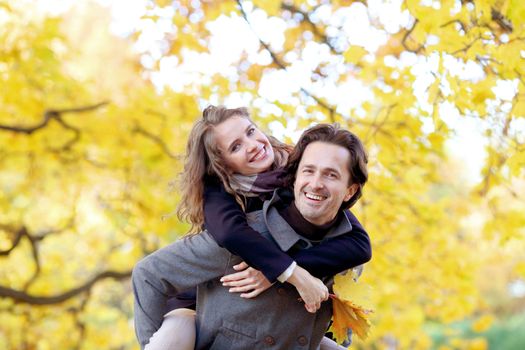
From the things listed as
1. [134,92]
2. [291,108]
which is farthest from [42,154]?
[291,108]

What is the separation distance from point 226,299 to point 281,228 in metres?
0.29

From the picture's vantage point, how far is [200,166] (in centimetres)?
250

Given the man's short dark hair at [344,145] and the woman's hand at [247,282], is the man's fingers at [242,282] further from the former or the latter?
the man's short dark hair at [344,145]

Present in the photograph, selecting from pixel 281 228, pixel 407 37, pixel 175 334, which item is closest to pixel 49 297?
pixel 407 37

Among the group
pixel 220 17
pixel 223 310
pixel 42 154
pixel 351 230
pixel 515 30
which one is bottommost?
pixel 42 154

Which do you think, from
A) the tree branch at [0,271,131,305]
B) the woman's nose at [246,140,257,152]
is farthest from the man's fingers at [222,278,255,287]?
the tree branch at [0,271,131,305]

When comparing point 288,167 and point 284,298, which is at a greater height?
point 288,167

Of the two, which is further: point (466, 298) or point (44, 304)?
point (466, 298)

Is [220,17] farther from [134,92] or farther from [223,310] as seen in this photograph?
[223,310]

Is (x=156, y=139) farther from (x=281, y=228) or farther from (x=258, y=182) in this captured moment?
(x=281, y=228)

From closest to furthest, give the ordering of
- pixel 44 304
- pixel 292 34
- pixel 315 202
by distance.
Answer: pixel 315 202, pixel 292 34, pixel 44 304

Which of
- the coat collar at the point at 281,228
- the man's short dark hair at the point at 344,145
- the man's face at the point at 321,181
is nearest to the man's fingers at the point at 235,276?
the coat collar at the point at 281,228

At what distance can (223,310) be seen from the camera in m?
2.39

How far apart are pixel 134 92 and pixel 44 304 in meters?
2.21
